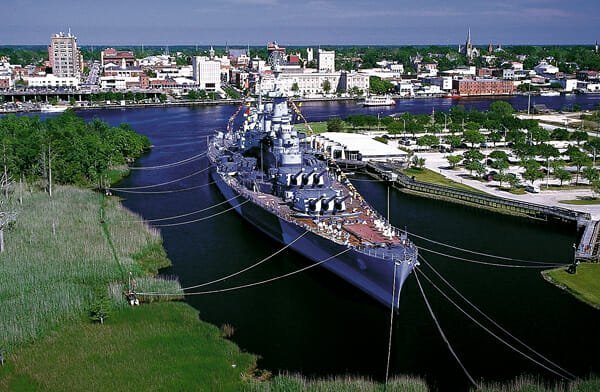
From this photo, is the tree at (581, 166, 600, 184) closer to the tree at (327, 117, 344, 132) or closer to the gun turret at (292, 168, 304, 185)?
the gun turret at (292, 168, 304, 185)

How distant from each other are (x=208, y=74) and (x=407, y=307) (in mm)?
105212

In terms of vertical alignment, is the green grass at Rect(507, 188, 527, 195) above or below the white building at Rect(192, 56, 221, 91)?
below

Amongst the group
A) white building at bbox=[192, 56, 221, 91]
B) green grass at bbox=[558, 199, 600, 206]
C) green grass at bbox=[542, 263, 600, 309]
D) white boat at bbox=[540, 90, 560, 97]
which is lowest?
green grass at bbox=[542, 263, 600, 309]

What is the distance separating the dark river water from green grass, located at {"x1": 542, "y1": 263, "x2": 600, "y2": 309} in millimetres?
508

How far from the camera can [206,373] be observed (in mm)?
19031

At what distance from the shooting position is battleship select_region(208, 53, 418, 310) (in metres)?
24.3

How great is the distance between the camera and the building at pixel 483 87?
122625 mm

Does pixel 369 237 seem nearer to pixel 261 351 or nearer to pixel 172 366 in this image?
pixel 261 351

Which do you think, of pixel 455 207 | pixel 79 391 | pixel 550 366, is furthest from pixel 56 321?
pixel 455 207

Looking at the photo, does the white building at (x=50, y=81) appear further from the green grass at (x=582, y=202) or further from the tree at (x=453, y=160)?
the green grass at (x=582, y=202)

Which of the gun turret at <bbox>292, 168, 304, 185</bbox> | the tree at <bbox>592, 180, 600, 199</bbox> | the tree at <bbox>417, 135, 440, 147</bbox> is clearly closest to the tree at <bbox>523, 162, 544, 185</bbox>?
the tree at <bbox>592, 180, 600, 199</bbox>

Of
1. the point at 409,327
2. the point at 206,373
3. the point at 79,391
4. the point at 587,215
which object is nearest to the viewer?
the point at 79,391

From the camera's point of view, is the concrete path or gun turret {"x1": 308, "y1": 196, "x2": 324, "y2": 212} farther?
the concrete path

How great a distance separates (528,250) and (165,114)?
71771 mm
